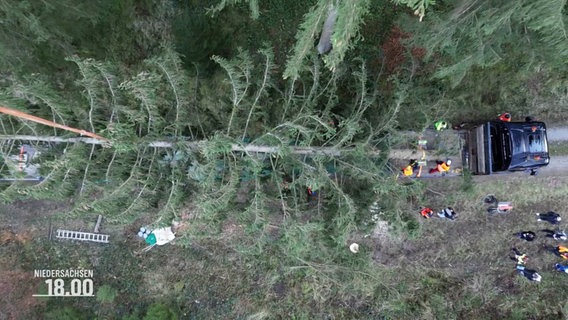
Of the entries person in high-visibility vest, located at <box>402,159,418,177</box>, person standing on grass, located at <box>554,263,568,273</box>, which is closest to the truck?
person in high-visibility vest, located at <box>402,159,418,177</box>

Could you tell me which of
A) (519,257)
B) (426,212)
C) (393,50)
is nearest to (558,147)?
(519,257)

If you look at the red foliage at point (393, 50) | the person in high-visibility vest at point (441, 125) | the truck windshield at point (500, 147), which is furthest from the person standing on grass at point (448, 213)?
the red foliage at point (393, 50)

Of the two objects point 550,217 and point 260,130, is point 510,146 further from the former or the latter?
point 260,130

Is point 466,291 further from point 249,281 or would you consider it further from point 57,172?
point 57,172

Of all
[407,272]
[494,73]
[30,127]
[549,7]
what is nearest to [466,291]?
[407,272]

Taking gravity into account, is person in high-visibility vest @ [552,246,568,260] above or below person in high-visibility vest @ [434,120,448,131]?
below

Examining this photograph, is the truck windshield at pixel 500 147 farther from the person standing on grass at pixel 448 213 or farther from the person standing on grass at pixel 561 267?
the person standing on grass at pixel 561 267

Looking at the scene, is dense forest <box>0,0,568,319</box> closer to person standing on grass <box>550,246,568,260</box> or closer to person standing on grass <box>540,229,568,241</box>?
person standing on grass <box>550,246,568,260</box>
